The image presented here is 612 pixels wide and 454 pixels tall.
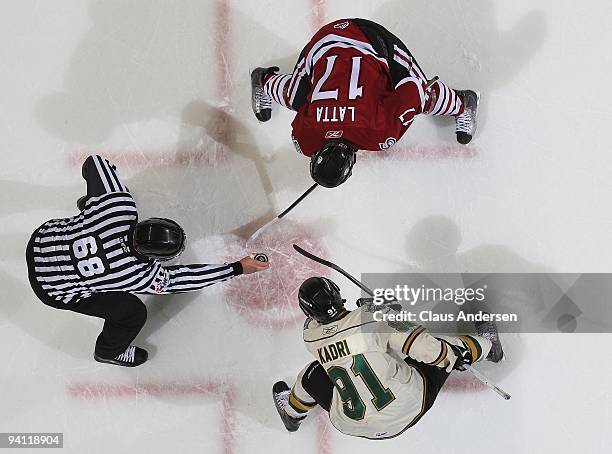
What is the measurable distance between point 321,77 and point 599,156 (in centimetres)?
151

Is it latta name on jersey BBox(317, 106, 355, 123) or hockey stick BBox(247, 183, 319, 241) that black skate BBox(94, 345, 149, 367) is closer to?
hockey stick BBox(247, 183, 319, 241)

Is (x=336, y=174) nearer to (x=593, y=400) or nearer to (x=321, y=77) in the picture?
(x=321, y=77)

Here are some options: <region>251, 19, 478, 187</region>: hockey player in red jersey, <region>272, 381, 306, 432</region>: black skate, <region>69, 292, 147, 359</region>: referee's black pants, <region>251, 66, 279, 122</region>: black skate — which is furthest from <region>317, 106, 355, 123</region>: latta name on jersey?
<region>272, 381, 306, 432</region>: black skate

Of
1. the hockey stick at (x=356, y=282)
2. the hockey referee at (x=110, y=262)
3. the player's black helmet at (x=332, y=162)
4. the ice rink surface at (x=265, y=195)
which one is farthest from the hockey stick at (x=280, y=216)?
the player's black helmet at (x=332, y=162)

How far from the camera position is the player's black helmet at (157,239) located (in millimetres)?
2648

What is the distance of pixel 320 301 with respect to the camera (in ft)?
8.52

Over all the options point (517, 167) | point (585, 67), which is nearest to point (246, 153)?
point (517, 167)

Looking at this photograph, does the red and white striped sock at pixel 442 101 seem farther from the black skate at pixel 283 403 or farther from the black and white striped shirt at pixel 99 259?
the black skate at pixel 283 403

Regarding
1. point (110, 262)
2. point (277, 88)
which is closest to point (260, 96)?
point (277, 88)

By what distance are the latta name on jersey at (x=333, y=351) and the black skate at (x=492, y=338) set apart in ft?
3.01

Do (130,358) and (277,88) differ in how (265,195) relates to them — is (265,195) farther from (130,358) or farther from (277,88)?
(130,358)

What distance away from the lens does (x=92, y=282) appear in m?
2.86

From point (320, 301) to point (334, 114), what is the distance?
0.73m

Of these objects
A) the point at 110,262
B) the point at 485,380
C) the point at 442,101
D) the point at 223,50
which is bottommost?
the point at 485,380
